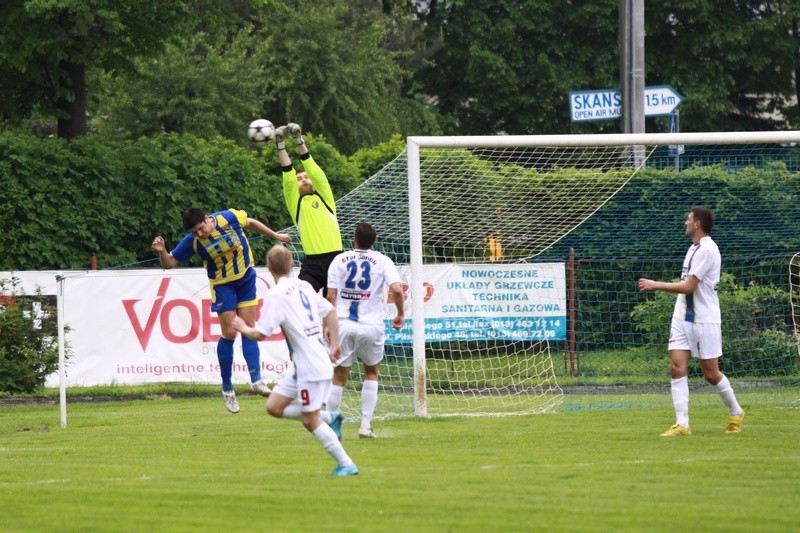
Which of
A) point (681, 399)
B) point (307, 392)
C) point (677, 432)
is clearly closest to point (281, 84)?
point (681, 399)

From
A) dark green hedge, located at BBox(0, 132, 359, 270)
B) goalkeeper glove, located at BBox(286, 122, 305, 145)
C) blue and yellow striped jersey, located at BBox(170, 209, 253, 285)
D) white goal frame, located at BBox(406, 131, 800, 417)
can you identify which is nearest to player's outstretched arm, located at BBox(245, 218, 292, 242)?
blue and yellow striped jersey, located at BBox(170, 209, 253, 285)

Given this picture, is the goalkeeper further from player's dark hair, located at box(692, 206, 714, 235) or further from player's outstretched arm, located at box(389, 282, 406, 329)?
player's dark hair, located at box(692, 206, 714, 235)

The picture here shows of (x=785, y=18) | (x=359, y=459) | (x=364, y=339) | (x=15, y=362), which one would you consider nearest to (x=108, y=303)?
(x=15, y=362)

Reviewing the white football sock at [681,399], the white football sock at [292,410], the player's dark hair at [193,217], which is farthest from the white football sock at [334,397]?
Result: the white football sock at [681,399]

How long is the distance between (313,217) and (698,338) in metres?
4.24

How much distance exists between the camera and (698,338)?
13.4 metres

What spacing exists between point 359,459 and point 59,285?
4830mm

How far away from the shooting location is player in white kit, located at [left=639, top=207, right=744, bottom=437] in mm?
13273

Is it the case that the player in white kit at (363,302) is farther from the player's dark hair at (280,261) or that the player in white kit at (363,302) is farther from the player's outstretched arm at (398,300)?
the player's dark hair at (280,261)

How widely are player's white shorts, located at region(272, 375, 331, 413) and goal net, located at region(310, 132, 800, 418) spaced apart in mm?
7248

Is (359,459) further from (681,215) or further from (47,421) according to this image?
(681,215)

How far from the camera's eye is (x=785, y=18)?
44.8m

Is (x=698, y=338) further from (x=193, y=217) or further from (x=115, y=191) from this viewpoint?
(x=115, y=191)

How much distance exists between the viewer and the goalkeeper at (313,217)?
48.3 ft
